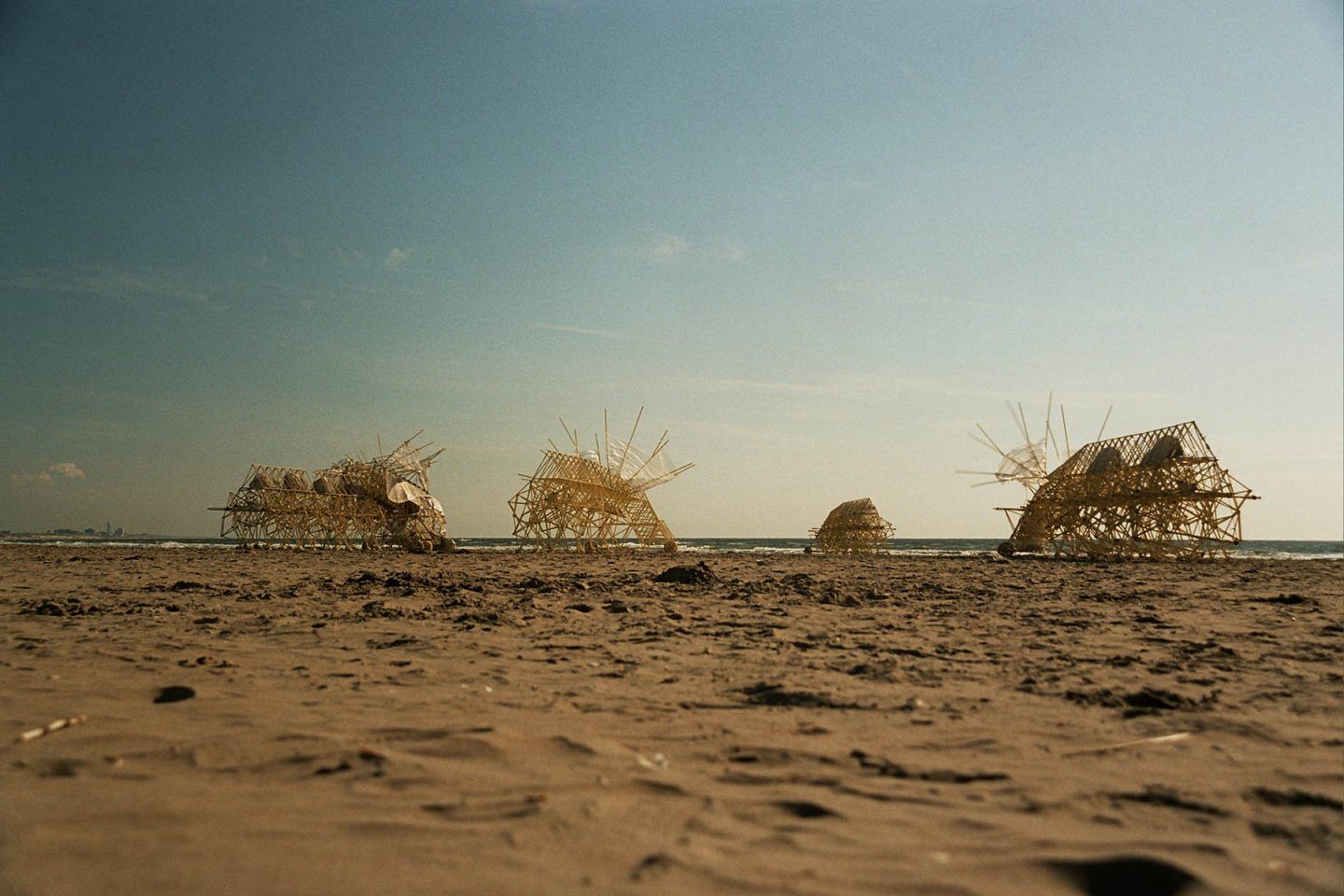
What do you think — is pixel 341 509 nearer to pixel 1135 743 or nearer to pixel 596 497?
pixel 596 497

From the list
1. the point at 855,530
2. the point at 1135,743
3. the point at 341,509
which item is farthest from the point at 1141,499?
the point at 341,509

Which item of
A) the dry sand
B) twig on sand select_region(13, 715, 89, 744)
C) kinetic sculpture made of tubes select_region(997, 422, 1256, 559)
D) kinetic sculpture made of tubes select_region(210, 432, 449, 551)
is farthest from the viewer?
kinetic sculpture made of tubes select_region(210, 432, 449, 551)

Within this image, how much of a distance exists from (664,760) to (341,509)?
1162 inches

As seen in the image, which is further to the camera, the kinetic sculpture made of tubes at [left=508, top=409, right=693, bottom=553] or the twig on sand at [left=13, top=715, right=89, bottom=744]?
the kinetic sculpture made of tubes at [left=508, top=409, right=693, bottom=553]

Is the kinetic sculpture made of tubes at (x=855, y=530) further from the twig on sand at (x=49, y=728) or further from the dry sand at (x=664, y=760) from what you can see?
the twig on sand at (x=49, y=728)

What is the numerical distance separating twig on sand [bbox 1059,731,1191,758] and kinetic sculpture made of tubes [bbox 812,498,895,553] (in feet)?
94.3

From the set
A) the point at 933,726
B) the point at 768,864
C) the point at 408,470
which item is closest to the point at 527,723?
the point at 768,864

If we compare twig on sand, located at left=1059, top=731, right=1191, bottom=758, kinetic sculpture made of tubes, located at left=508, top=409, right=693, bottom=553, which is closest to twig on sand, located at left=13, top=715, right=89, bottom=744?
twig on sand, located at left=1059, top=731, right=1191, bottom=758

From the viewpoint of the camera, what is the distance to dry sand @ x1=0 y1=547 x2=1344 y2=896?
192cm

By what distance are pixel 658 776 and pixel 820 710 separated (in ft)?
3.89

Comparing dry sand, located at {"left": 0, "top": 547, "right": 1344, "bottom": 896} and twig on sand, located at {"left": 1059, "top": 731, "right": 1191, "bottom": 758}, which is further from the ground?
twig on sand, located at {"left": 1059, "top": 731, "right": 1191, "bottom": 758}

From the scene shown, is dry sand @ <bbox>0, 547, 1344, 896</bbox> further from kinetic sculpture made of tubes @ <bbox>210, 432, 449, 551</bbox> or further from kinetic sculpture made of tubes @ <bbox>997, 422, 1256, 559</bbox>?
kinetic sculpture made of tubes @ <bbox>210, 432, 449, 551</bbox>

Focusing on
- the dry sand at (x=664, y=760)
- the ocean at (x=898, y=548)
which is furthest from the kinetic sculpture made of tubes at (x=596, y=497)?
the dry sand at (x=664, y=760)

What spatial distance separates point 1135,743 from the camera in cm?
303
